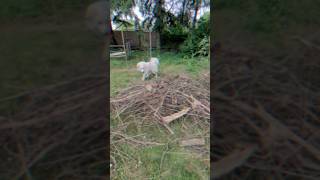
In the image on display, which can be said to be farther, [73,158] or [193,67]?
[193,67]

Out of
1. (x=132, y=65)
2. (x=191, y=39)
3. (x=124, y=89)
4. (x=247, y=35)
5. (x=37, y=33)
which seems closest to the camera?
(x=37, y=33)

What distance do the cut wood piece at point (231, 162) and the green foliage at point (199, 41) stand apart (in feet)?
8.93

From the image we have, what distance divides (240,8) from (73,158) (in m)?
0.60

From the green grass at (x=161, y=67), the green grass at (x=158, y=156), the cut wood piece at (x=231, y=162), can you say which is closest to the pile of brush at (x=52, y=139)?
the cut wood piece at (x=231, y=162)

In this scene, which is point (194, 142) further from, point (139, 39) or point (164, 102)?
point (139, 39)

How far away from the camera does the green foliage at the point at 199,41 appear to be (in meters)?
3.53

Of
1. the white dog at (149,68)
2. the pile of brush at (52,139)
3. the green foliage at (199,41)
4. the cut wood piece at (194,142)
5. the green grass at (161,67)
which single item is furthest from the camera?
the green foliage at (199,41)

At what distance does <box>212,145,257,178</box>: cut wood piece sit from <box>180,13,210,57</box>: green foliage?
2721 millimetres

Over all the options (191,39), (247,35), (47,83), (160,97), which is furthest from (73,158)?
(191,39)

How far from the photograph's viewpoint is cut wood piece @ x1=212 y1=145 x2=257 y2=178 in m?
0.84

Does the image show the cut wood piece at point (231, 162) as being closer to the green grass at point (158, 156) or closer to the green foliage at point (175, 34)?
the green grass at point (158, 156)

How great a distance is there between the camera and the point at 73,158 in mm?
789

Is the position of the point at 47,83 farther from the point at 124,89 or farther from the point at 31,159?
the point at 124,89

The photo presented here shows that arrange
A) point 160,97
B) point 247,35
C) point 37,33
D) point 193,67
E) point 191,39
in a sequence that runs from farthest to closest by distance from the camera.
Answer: point 191,39, point 193,67, point 160,97, point 247,35, point 37,33
